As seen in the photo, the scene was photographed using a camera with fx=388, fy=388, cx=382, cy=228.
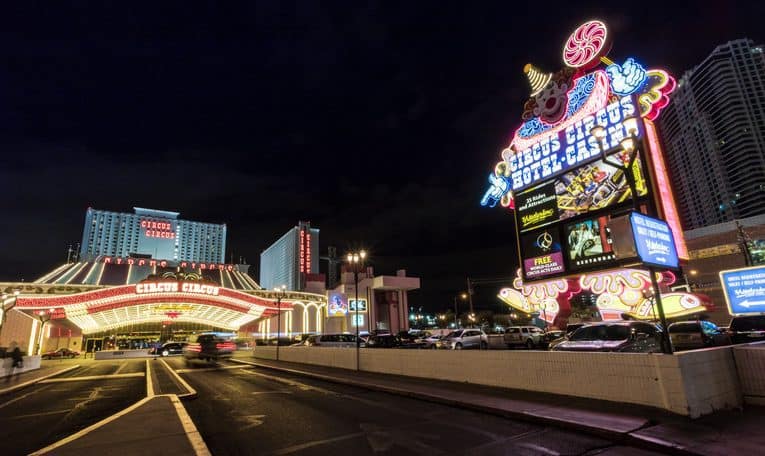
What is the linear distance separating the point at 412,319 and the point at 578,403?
600 ft

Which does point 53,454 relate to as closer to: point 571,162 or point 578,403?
point 578,403

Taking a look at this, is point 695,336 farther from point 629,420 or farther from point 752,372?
point 629,420

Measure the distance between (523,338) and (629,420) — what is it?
75.6 feet

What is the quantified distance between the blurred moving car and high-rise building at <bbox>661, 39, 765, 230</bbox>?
358ft

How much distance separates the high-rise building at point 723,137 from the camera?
344ft

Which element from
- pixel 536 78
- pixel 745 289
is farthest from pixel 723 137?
pixel 745 289

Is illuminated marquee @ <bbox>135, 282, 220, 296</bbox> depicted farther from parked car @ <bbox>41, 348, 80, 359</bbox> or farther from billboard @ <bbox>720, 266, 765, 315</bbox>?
billboard @ <bbox>720, 266, 765, 315</bbox>

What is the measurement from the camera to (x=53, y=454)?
576 cm

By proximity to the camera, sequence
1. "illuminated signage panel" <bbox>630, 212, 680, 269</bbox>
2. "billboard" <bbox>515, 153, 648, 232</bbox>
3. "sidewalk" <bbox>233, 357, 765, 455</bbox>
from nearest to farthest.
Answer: "sidewalk" <bbox>233, 357, 765, 455</bbox>, "illuminated signage panel" <bbox>630, 212, 680, 269</bbox>, "billboard" <bbox>515, 153, 648, 232</bbox>

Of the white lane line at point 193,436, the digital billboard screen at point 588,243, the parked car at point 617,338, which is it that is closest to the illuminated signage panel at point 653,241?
the parked car at point 617,338

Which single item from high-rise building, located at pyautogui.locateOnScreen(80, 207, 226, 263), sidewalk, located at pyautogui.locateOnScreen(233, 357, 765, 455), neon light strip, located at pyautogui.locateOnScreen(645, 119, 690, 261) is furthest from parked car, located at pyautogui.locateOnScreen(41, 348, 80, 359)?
neon light strip, located at pyautogui.locateOnScreen(645, 119, 690, 261)

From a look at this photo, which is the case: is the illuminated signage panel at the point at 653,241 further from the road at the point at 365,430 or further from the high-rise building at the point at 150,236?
the high-rise building at the point at 150,236

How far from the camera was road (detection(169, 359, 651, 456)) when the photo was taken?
6426 mm

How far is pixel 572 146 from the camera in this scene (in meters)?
24.1
